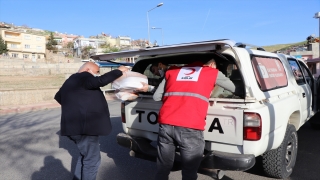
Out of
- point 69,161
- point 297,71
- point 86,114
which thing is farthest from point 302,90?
point 69,161

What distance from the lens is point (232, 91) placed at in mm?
2977

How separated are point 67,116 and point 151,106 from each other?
1099mm

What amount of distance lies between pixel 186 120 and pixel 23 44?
80066 mm

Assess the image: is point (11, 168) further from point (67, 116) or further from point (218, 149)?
point (218, 149)

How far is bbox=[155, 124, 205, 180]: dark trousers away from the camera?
2.66m

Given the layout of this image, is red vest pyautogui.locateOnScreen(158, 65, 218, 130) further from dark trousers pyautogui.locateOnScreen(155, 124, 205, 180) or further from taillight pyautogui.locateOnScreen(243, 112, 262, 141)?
taillight pyautogui.locateOnScreen(243, 112, 262, 141)

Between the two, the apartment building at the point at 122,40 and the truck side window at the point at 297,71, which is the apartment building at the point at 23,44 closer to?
the apartment building at the point at 122,40

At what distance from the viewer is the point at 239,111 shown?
286 cm

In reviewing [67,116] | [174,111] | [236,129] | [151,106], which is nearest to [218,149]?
[236,129]

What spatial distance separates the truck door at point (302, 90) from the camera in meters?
4.42

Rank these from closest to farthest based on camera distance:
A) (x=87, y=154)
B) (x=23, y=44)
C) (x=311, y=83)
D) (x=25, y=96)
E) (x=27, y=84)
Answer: (x=87, y=154)
(x=311, y=83)
(x=25, y=96)
(x=27, y=84)
(x=23, y=44)

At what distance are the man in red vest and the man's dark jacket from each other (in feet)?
2.48

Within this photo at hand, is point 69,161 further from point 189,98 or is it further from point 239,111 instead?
point 239,111

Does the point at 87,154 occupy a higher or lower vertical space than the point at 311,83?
lower
